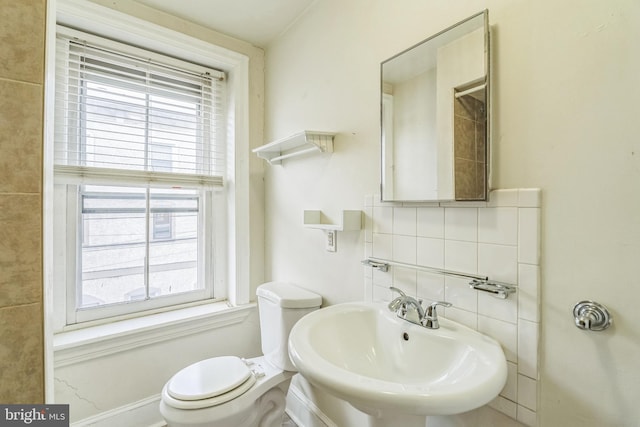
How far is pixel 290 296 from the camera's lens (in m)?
1.42

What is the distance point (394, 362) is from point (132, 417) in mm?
1463

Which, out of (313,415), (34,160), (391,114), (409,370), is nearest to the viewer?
(34,160)

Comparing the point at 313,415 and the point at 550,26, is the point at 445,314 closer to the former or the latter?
the point at 550,26

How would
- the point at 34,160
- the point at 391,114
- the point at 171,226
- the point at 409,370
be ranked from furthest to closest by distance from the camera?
the point at 171,226, the point at 391,114, the point at 409,370, the point at 34,160

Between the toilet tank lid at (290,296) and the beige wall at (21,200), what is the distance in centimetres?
89

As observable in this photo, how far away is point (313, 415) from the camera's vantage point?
4.83 feet

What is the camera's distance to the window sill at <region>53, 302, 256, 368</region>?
1.35 m

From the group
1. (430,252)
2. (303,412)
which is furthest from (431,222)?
(303,412)

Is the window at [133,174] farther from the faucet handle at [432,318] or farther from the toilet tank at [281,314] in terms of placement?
the faucet handle at [432,318]

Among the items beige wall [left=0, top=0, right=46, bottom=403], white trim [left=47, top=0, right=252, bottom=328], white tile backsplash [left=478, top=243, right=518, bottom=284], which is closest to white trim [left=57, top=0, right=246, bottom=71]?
white trim [left=47, top=0, right=252, bottom=328]

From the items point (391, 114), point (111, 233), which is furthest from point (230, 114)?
point (391, 114)

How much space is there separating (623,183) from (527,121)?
251mm

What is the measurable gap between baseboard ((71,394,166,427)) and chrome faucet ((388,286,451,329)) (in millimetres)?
1471

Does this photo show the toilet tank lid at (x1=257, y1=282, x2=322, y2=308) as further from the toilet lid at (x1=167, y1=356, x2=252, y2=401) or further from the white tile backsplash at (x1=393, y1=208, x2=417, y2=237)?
the white tile backsplash at (x1=393, y1=208, x2=417, y2=237)
